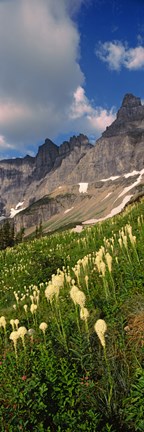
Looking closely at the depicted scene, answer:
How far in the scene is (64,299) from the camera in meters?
10.1

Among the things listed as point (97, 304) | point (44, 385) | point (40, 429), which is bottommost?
point (40, 429)

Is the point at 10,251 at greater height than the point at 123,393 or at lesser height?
greater

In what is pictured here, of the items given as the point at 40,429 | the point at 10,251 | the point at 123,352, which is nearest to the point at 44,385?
the point at 40,429

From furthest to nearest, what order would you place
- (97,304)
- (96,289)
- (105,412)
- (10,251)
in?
(10,251) < (96,289) < (97,304) < (105,412)

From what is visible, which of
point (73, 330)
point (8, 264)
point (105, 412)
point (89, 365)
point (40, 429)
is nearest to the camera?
point (40, 429)

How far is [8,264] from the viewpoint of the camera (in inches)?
877

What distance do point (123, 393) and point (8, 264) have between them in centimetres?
1768

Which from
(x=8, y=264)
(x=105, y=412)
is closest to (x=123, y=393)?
(x=105, y=412)

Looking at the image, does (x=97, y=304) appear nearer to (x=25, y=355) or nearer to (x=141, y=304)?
(x=141, y=304)

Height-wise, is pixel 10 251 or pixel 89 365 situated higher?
pixel 10 251

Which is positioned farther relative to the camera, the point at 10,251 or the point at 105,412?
the point at 10,251

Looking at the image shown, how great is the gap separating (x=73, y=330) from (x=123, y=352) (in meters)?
1.53

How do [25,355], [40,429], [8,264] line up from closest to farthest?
[40,429] → [25,355] → [8,264]

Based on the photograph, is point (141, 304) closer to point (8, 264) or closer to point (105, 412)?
point (105, 412)
